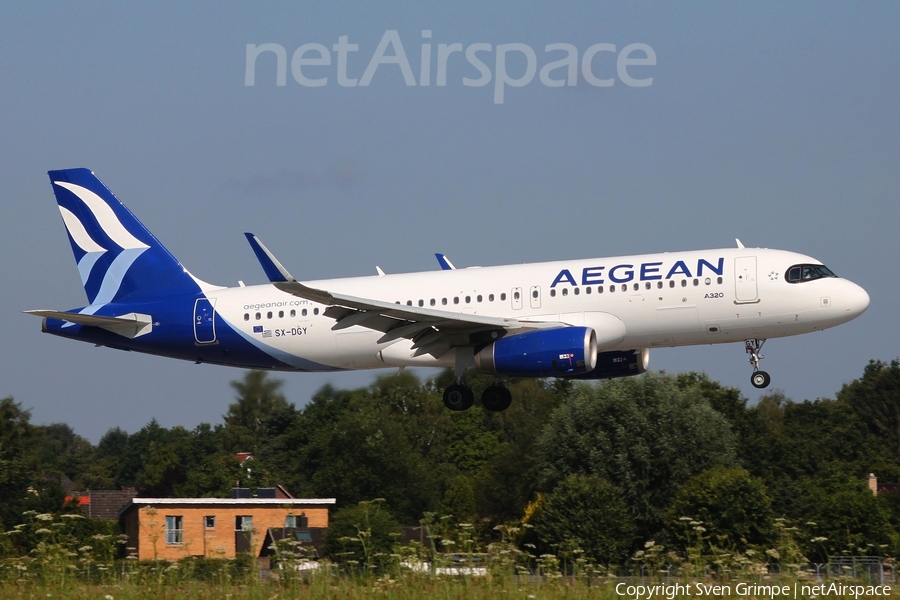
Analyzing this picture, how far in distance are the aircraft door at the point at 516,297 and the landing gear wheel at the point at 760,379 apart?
6692mm

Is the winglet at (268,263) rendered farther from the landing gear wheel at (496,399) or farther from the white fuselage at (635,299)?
the landing gear wheel at (496,399)

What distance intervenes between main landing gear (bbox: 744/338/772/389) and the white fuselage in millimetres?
570

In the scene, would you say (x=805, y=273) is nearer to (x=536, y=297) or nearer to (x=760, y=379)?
(x=760, y=379)

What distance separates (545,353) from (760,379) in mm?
6110

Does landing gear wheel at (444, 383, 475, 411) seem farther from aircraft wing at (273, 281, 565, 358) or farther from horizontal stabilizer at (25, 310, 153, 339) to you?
horizontal stabilizer at (25, 310, 153, 339)

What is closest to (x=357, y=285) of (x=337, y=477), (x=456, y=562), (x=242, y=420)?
(x=456, y=562)

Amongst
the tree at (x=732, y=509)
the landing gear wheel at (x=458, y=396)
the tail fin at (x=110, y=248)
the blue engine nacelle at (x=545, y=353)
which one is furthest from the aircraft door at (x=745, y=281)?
the tree at (x=732, y=509)

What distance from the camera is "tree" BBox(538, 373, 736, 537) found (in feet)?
218

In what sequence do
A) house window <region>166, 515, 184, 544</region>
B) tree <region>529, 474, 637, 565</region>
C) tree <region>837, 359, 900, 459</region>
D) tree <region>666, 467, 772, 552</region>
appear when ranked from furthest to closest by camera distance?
tree <region>837, 359, 900, 459</region>
house window <region>166, 515, 184, 544</region>
tree <region>529, 474, 637, 565</region>
tree <region>666, 467, 772, 552</region>

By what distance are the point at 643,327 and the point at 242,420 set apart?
6445 centimetres

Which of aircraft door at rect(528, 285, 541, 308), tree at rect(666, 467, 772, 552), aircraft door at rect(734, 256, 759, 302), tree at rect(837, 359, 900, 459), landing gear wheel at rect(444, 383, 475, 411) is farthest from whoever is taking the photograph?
tree at rect(837, 359, 900, 459)

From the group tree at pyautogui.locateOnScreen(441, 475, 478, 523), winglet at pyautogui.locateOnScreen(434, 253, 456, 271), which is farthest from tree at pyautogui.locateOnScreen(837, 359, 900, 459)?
winglet at pyautogui.locateOnScreen(434, 253, 456, 271)

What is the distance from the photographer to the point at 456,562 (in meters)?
17.2

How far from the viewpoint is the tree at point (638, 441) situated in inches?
2618
